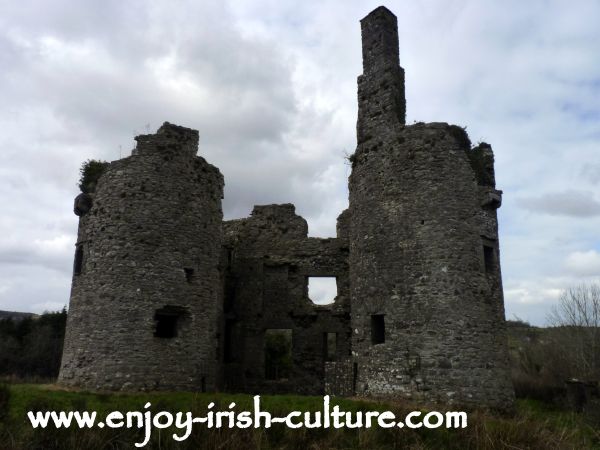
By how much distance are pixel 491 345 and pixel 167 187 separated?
1124 cm

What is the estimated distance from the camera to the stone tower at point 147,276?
620 inches

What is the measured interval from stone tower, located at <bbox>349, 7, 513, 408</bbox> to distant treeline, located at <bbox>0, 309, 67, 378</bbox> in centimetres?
2512

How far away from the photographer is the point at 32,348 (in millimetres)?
34938

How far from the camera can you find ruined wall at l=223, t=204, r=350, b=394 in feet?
70.6

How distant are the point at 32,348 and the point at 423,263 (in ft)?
99.0

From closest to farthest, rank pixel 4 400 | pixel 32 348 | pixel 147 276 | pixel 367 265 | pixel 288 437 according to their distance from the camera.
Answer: pixel 288 437
pixel 4 400
pixel 147 276
pixel 367 265
pixel 32 348

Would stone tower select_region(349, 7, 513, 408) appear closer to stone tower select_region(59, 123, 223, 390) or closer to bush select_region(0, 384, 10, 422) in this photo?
stone tower select_region(59, 123, 223, 390)

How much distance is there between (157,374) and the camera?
51.9 ft

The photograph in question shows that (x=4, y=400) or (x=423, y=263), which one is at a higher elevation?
(x=423, y=263)

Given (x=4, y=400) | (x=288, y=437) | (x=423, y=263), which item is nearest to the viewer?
(x=288, y=437)

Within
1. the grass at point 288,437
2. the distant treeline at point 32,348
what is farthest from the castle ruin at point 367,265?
the distant treeline at point 32,348

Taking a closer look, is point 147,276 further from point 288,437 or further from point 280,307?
point 288,437

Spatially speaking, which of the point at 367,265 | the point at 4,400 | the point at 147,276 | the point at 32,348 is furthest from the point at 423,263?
the point at 32,348

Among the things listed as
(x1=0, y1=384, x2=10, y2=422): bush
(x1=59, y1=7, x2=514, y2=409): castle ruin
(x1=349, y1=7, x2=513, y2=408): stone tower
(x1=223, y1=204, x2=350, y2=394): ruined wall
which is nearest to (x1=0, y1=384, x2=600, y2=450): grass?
(x1=0, y1=384, x2=10, y2=422): bush
